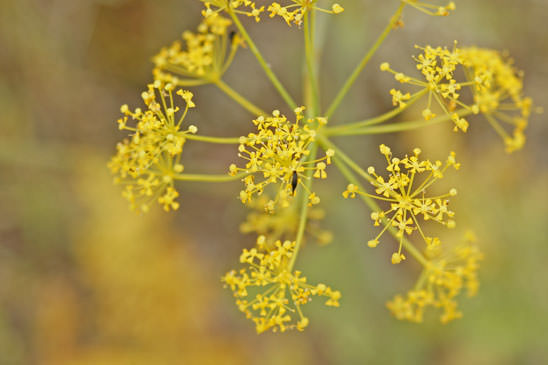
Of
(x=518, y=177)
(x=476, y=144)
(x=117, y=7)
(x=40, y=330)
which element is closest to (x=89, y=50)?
(x=117, y=7)

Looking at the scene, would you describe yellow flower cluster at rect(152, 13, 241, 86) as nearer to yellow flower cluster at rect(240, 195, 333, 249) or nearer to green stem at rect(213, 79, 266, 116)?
green stem at rect(213, 79, 266, 116)

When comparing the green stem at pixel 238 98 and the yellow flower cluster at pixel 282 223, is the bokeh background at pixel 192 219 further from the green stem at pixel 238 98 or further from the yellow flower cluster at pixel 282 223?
the green stem at pixel 238 98

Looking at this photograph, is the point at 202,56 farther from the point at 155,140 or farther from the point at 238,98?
the point at 155,140

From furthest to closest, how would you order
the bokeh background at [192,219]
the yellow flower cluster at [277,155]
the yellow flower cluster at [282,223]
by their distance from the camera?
the bokeh background at [192,219] → the yellow flower cluster at [282,223] → the yellow flower cluster at [277,155]

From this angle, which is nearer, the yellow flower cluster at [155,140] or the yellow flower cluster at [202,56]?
the yellow flower cluster at [155,140]

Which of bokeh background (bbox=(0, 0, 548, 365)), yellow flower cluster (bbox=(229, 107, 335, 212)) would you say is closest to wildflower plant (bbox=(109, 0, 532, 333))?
yellow flower cluster (bbox=(229, 107, 335, 212))

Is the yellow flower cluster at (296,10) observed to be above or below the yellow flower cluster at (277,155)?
above

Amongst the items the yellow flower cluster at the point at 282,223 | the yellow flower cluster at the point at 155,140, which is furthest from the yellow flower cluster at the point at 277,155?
the yellow flower cluster at the point at 282,223

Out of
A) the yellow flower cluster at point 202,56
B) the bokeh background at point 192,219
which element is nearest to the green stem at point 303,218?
the yellow flower cluster at point 202,56

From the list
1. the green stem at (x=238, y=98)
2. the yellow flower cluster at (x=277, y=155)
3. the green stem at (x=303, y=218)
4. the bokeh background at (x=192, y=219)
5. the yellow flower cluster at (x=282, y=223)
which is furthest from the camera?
the bokeh background at (x=192, y=219)
